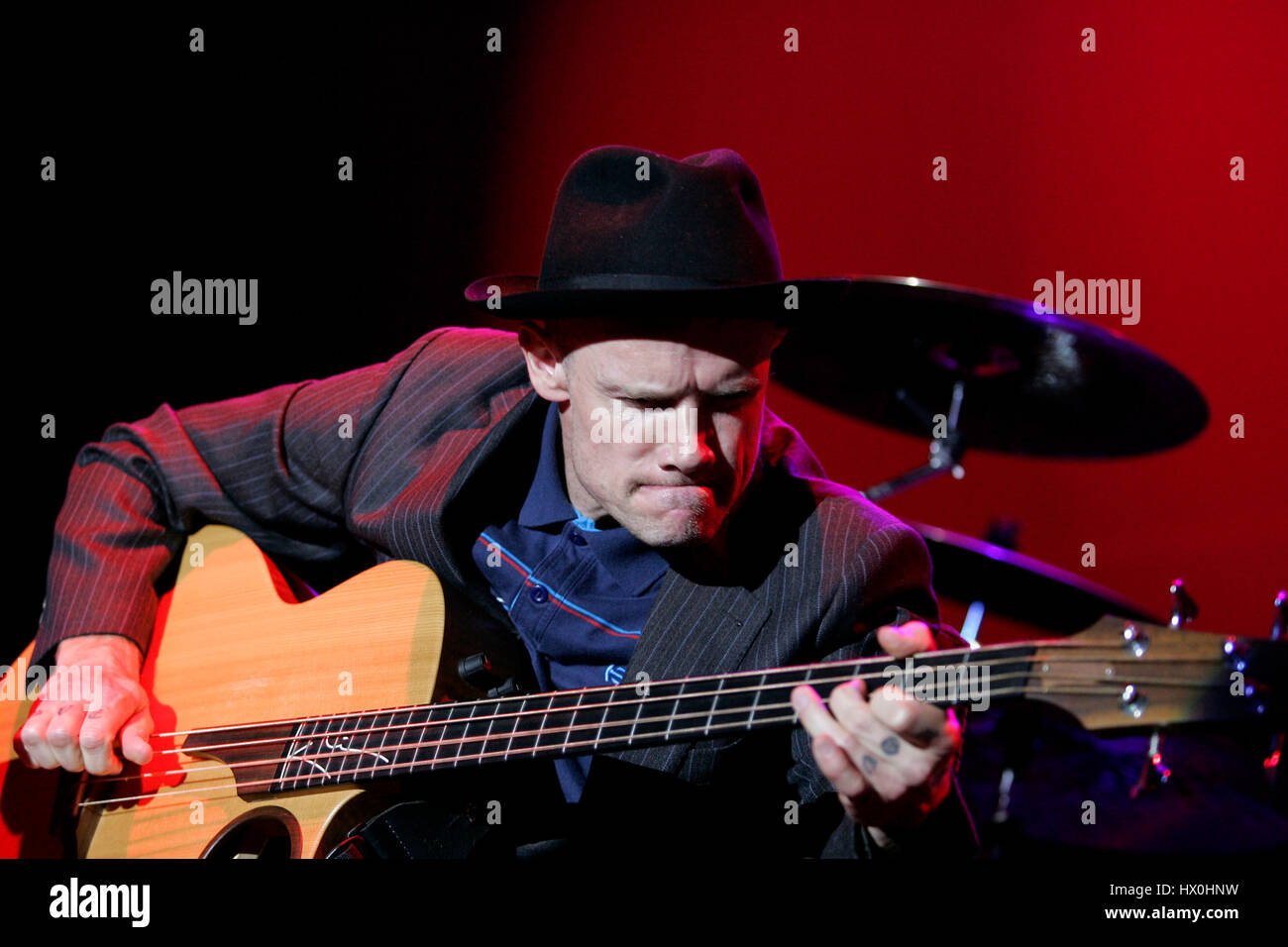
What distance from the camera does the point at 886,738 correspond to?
148cm

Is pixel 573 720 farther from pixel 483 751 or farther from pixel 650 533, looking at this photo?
pixel 650 533

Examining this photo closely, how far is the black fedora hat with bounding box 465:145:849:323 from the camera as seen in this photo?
185 cm

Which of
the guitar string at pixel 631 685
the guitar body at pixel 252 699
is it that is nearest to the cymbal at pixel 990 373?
the guitar string at pixel 631 685

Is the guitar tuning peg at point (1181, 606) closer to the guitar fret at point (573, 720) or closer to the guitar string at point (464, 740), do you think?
the guitar string at point (464, 740)

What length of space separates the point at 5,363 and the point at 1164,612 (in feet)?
12.1

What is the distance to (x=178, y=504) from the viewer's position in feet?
8.61

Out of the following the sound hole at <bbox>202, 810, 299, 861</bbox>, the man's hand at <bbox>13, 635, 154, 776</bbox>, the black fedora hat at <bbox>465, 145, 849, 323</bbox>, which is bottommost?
the sound hole at <bbox>202, 810, 299, 861</bbox>

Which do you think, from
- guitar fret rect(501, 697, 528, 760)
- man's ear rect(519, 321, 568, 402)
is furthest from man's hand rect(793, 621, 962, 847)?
man's ear rect(519, 321, 568, 402)

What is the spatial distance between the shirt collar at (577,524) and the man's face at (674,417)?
214 millimetres

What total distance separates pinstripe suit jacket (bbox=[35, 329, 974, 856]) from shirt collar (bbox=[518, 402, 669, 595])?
0.07 meters

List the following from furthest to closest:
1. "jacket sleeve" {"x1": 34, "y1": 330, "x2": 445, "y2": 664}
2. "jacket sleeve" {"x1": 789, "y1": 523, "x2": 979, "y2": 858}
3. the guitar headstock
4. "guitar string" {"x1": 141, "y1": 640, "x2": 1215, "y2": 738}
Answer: "jacket sleeve" {"x1": 34, "y1": 330, "x2": 445, "y2": 664}
"jacket sleeve" {"x1": 789, "y1": 523, "x2": 979, "y2": 858}
"guitar string" {"x1": 141, "y1": 640, "x2": 1215, "y2": 738}
the guitar headstock

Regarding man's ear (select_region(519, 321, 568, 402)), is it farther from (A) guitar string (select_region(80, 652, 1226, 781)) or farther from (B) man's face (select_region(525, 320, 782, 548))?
(A) guitar string (select_region(80, 652, 1226, 781))

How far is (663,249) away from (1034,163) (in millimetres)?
1884

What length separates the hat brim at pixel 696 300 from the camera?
71.4 inches
